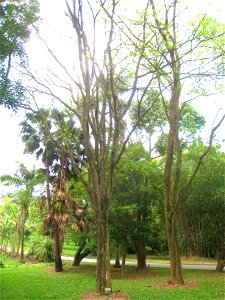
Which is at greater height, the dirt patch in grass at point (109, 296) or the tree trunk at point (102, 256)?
the tree trunk at point (102, 256)

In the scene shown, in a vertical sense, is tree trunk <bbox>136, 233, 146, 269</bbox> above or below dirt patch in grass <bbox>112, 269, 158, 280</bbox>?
above

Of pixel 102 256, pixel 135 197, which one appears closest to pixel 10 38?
pixel 102 256

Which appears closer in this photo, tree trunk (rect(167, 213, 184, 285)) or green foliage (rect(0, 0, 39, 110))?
green foliage (rect(0, 0, 39, 110))

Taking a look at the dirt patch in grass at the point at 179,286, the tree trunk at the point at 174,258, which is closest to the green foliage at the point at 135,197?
the tree trunk at the point at 174,258

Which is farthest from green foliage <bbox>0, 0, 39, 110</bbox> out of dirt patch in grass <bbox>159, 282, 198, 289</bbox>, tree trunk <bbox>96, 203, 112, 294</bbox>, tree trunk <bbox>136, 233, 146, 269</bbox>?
tree trunk <bbox>136, 233, 146, 269</bbox>

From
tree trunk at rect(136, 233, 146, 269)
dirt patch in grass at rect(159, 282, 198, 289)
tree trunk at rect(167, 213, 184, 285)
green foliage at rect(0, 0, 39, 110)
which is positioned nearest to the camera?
green foliage at rect(0, 0, 39, 110)

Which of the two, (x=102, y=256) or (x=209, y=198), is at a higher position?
(x=209, y=198)

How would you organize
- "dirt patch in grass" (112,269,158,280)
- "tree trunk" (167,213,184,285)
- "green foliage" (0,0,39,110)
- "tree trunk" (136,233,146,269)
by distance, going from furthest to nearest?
"tree trunk" (136,233,146,269) → "dirt patch in grass" (112,269,158,280) → "tree trunk" (167,213,184,285) → "green foliage" (0,0,39,110)

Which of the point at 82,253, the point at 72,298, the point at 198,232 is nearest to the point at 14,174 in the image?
the point at 82,253

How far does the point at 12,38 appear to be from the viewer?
27.1 feet

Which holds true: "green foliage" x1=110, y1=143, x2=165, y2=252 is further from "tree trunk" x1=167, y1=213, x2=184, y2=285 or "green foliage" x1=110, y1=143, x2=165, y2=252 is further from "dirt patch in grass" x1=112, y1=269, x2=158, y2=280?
"tree trunk" x1=167, y1=213, x2=184, y2=285

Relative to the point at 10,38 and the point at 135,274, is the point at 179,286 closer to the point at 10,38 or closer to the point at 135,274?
the point at 135,274

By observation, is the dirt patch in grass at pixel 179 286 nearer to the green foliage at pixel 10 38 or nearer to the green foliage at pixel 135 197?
the green foliage at pixel 135 197

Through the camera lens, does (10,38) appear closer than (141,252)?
Yes
